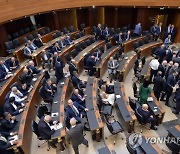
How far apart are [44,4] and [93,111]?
785 cm

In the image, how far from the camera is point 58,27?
13.0 metres

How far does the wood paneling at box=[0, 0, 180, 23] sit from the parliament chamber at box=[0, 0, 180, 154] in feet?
0.16

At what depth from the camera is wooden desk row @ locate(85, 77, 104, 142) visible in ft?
17.5

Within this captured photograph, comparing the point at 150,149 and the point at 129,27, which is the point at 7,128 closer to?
the point at 150,149

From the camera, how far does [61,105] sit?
6160 mm

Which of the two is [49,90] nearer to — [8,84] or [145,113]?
[8,84]

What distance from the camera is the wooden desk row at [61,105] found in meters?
5.07

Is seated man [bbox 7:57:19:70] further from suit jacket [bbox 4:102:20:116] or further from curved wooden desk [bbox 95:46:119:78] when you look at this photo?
curved wooden desk [bbox 95:46:119:78]

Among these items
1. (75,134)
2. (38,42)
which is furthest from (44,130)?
(38,42)

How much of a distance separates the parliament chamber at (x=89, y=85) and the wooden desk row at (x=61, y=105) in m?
0.03

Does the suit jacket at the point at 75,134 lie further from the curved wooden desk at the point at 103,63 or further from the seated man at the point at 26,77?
the curved wooden desk at the point at 103,63

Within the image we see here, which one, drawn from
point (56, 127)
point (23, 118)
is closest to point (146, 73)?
point (56, 127)

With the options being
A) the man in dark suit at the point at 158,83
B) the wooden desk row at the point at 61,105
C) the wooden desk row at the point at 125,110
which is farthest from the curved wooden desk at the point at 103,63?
the man in dark suit at the point at 158,83

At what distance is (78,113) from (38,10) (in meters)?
7.50
